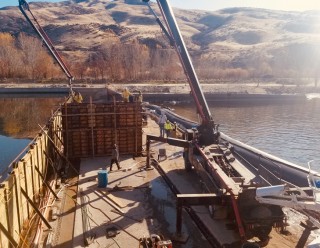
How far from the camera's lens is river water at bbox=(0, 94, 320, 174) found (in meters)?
27.2

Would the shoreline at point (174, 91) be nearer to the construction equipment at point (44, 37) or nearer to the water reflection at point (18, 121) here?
the water reflection at point (18, 121)

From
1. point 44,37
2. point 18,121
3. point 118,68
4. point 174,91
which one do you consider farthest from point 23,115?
point 118,68

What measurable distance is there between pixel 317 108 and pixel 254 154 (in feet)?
134

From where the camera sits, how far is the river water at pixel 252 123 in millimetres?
27198

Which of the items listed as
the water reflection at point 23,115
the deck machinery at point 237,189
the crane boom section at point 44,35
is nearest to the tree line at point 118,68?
the water reflection at point 23,115

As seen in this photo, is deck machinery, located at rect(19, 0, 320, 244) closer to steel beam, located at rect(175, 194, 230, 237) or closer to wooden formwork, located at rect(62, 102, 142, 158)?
steel beam, located at rect(175, 194, 230, 237)

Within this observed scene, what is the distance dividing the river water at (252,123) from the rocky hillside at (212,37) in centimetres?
3308

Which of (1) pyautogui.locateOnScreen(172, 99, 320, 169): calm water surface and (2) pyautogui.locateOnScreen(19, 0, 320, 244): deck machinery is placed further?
Answer: (1) pyautogui.locateOnScreen(172, 99, 320, 169): calm water surface

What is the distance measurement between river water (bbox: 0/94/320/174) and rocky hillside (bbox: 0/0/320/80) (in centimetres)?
3308

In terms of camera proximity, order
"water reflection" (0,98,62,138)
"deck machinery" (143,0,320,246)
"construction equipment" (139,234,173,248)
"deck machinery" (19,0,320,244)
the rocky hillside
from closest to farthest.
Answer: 1. "construction equipment" (139,234,173,248)
2. "deck machinery" (143,0,320,246)
3. "deck machinery" (19,0,320,244)
4. "water reflection" (0,98,62,138)
5. the rocky hillside

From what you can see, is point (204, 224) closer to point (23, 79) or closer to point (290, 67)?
point (23, 79)

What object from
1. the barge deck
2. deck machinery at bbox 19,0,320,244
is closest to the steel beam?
deck machinery at bbox 19,0,320,244

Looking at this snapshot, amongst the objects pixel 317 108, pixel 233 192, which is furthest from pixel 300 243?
pixel 317 108

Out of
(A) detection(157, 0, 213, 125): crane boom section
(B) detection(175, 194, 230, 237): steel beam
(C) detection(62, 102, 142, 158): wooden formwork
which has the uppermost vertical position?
(A) detection(157, 0, 213, 125): crane boom section
